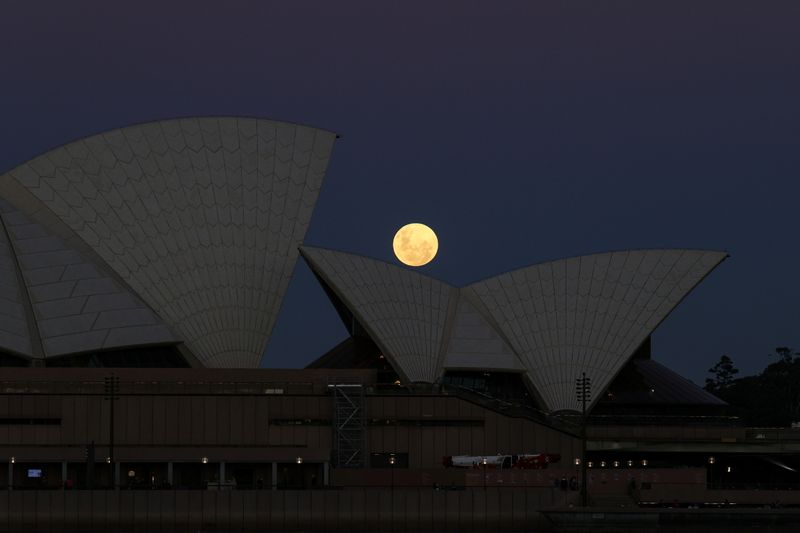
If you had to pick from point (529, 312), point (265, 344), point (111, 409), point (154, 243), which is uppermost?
point (154, 243)

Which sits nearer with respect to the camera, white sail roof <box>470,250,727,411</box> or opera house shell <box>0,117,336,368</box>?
opera house shell <box>0,117,336,368</box>

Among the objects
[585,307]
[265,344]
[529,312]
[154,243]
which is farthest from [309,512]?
[585,307]

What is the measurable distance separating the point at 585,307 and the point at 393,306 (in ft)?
32.9

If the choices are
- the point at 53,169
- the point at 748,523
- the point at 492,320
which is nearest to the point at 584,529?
the point at 748,523

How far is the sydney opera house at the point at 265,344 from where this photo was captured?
77688 millimetres

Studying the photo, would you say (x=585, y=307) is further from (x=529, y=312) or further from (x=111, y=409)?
(x=111, y=409)

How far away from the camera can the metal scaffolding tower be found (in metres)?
79.4

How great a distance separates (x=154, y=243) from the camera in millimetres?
82812

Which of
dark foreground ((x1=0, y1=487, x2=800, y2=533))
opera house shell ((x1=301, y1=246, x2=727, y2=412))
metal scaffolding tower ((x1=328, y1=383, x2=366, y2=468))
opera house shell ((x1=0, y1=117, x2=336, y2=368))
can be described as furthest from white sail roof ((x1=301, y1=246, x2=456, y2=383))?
dark foreground ((x1=0, y1=487, x2=800, y2=533))

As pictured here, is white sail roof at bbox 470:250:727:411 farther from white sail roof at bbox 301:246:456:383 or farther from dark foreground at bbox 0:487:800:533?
dark foreground at bbox 0:487:800:533

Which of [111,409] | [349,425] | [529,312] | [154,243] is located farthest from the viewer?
[529,312]

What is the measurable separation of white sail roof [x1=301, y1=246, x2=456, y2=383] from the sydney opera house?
0.31 ft

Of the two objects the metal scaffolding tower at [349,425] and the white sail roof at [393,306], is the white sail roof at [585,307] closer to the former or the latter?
the white sail roof at [393,306]

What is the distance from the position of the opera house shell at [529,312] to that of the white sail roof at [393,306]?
0.05 meters
